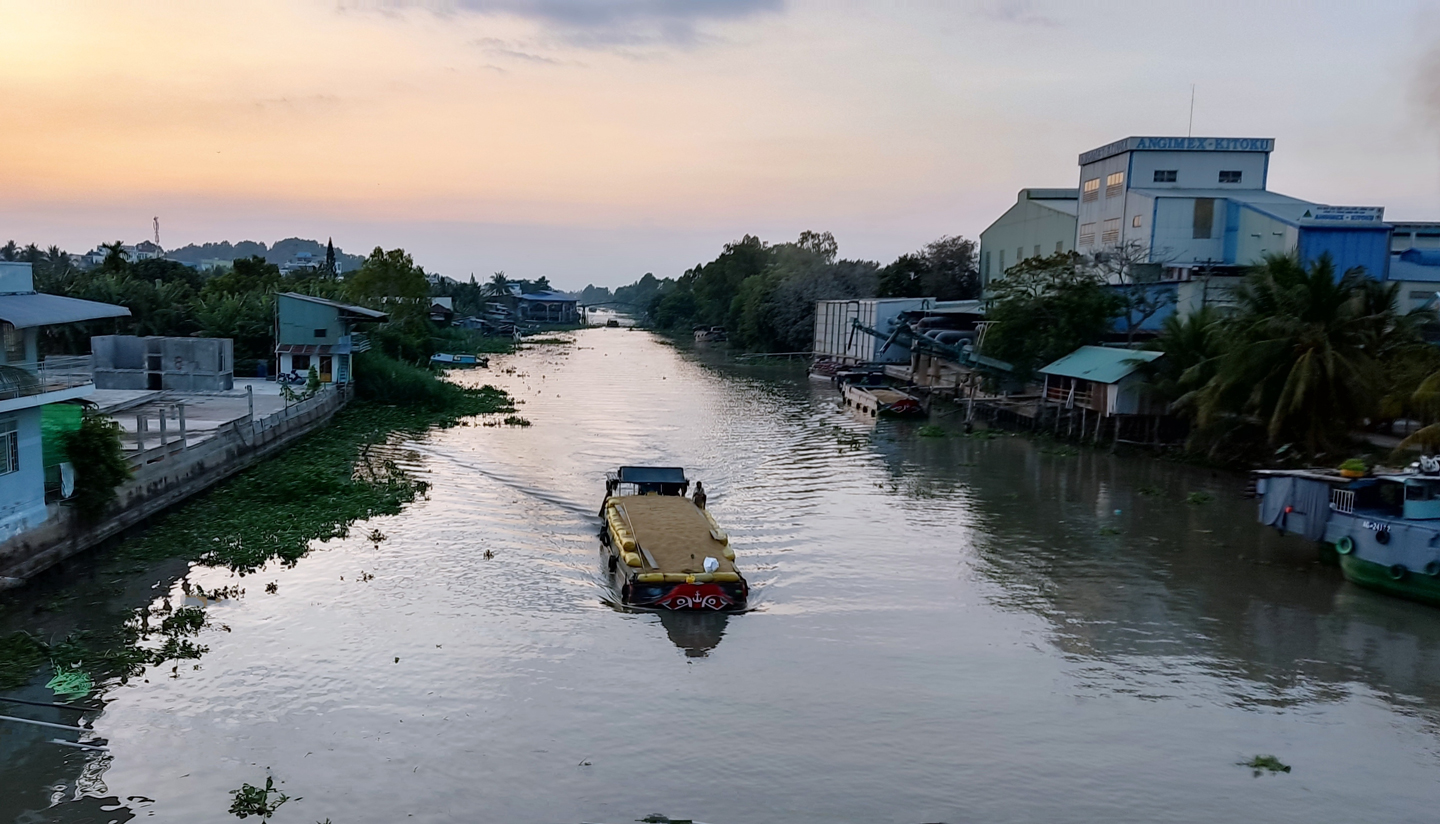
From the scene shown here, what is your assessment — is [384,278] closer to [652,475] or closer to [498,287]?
[652,475]

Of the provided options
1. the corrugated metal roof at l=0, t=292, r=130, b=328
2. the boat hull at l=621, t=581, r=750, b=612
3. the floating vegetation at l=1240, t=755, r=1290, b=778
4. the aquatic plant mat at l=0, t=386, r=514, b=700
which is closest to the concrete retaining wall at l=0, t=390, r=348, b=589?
the aquatic plant mat at l=0, t=386, r=514, b=700

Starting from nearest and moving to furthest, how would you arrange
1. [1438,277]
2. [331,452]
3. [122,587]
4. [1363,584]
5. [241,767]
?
1. [241,767]
2. [122,587]
3. [1363,584]
4. [331,452]
5. [1438,277]

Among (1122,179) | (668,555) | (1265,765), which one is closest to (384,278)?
(1122,179)

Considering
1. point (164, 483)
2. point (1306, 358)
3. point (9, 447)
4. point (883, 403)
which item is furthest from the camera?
point (883, 403)

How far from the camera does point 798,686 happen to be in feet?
48.1

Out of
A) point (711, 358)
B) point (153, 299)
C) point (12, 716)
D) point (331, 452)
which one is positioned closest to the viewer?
point (12, 716)

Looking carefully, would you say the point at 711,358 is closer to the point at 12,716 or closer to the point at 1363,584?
the point at 1363,584

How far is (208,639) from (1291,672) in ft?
55.3

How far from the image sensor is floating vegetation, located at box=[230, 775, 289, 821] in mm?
10914

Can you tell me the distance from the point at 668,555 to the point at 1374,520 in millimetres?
13350

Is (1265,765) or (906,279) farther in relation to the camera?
(906,279)

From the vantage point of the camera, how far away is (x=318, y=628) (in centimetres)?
1647

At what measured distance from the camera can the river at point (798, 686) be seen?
11695 millimetres

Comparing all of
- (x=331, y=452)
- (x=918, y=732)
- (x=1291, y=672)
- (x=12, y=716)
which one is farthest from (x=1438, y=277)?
(x=12, y=716)
